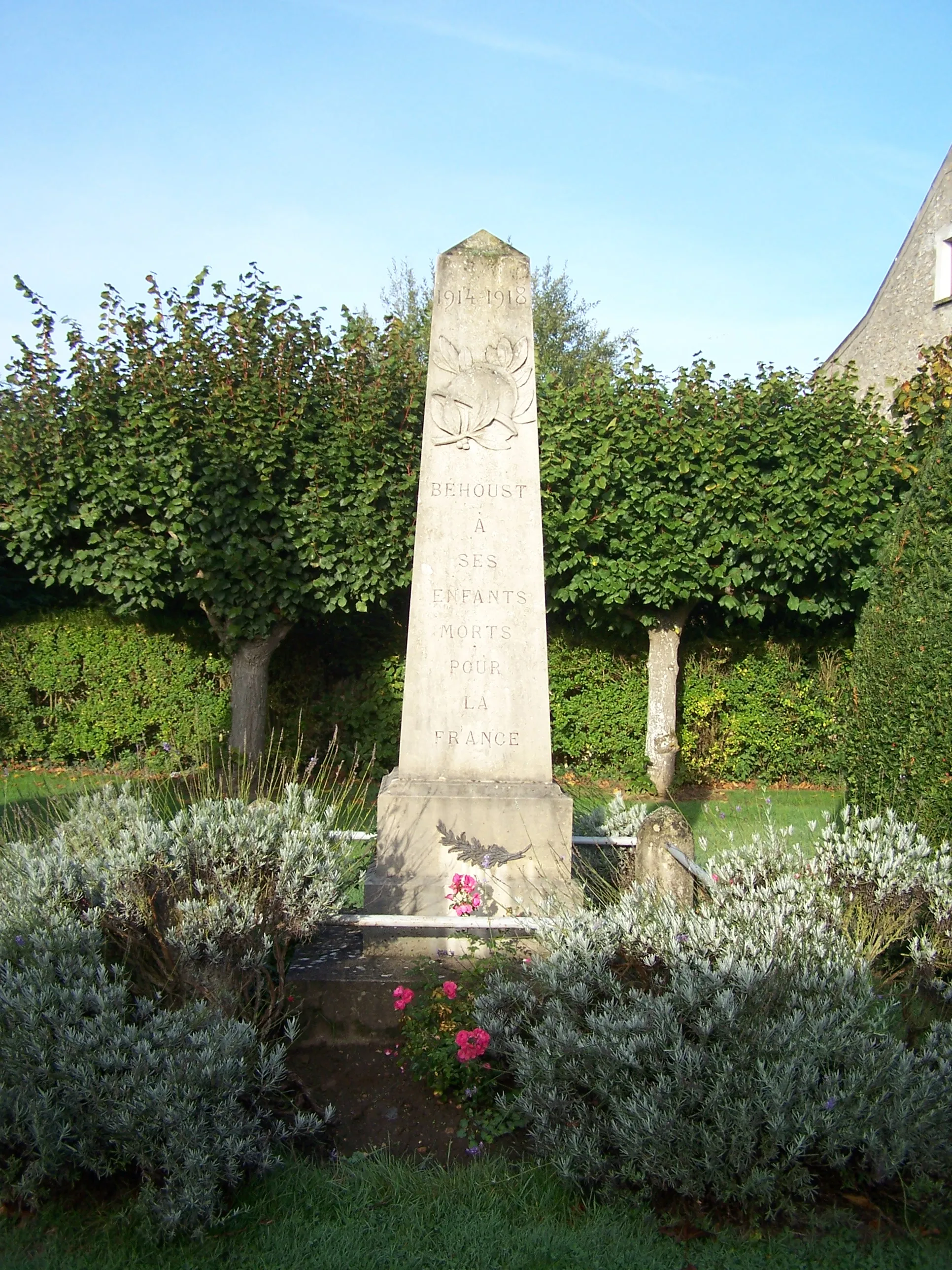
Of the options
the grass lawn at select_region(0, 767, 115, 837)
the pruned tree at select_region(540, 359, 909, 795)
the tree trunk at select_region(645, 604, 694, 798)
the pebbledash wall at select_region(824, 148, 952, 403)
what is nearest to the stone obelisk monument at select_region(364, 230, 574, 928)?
the grass lawn at select_region(0, 767, 115, 837)

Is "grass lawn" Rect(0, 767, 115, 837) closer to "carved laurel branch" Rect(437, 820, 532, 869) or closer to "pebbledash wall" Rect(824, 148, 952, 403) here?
"carved laurel branch" Rect(437, 820, 532, 869)

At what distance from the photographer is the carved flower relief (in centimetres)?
512

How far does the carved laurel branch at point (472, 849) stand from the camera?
15.8ft

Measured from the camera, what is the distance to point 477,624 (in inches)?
199

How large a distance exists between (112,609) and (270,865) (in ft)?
22.8

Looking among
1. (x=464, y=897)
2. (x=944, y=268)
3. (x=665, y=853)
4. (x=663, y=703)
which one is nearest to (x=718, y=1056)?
(x=665, y=853)

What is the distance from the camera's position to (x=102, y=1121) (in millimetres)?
2811

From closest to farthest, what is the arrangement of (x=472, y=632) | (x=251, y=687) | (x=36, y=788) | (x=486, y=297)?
(x=472, y=632), (x=486, y=297), (x=36, y=788), (x=251, y=687)

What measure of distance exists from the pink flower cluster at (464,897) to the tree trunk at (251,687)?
5.23m

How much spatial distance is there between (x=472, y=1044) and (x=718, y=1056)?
88 cm

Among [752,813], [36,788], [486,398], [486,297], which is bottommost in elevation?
[36,788]

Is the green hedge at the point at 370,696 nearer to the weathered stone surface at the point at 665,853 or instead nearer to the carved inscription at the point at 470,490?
the carved inscription at the point at 470,490

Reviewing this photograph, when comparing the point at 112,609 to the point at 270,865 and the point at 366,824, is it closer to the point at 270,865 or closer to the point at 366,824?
the point at 366,824

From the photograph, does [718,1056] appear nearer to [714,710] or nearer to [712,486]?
[712,486]
